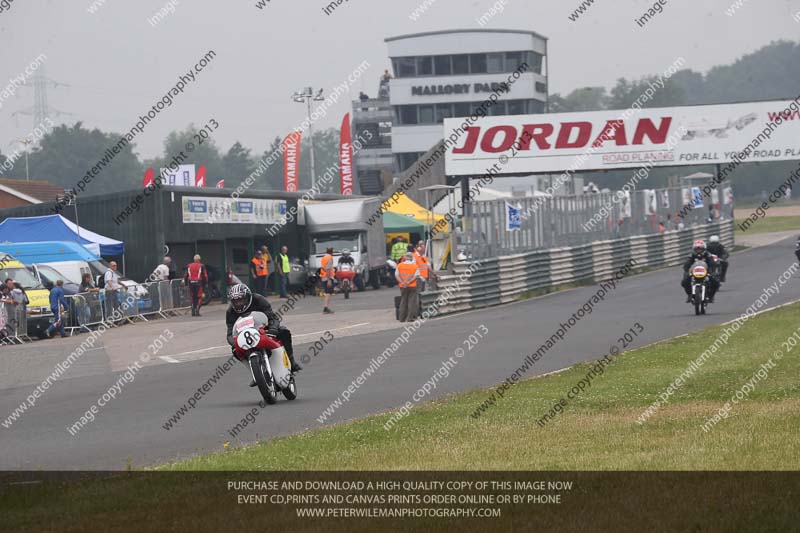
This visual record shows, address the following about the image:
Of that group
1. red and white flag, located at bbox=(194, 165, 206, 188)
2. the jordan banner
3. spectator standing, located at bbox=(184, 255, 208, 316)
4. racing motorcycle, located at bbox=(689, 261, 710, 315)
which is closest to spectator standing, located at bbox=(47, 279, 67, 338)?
spectator standing, located at bbox=(184, 255, 208, 316)

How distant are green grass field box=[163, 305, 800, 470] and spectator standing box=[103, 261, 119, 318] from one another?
18.0 metres

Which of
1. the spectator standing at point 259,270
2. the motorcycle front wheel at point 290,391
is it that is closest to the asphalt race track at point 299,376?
the motorcycle front wheel at point 290,391

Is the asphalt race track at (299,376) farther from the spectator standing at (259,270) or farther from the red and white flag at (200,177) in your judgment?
the red and white flag at (200,177)

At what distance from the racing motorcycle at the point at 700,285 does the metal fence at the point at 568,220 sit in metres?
7.69

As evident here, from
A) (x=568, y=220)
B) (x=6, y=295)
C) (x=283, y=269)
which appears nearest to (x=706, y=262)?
(x=568, y=220)

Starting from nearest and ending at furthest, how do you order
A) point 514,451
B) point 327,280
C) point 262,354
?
1. point 514,451
2. point 262,354
3. point 327,280

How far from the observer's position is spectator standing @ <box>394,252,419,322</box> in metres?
27.8

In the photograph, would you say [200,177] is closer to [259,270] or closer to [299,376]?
[259,270]

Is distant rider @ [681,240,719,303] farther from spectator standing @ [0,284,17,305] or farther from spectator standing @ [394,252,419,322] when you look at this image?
spectator standing @ [0,284,17,305]

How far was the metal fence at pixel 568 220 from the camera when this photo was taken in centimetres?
3158

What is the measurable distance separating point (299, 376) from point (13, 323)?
11.6 metres

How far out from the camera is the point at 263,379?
13867 mm
